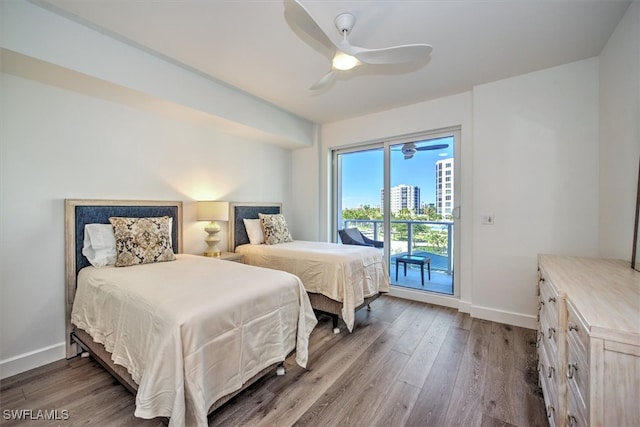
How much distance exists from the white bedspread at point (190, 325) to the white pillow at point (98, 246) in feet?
0.37

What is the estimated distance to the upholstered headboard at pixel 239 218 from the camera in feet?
11.7

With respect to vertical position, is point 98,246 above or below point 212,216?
below

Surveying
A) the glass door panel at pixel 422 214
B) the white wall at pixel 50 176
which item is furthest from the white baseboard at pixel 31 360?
the glass door panel at pixel 422 214

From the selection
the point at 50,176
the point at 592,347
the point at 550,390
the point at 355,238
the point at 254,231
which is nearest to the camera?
the point at 592,347

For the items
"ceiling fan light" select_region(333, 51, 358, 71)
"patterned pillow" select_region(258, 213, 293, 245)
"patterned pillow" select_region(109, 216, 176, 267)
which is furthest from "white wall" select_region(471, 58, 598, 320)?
"patterned pillow" select_region(109, 216, 176, 267)

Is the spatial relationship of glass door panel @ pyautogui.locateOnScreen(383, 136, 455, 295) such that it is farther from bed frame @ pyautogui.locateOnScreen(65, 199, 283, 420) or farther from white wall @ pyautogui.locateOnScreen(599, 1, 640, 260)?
bed frame @ pyautogui.locateOnScreen(65, 199, 283, 420)

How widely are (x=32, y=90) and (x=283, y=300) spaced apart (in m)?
2.55

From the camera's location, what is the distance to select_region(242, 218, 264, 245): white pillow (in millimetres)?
3580

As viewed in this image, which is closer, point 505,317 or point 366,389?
point 366,389

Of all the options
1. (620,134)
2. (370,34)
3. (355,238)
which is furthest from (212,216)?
(620,134)

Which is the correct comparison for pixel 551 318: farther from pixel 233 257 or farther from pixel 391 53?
pixel 233 257

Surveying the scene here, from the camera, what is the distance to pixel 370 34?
6.70 feet

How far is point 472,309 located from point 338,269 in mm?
1705

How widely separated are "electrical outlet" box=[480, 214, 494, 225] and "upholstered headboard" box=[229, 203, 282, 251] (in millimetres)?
2900
